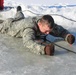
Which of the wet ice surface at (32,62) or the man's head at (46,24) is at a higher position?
the man's head at (46,24)

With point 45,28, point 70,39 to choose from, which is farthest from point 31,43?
point 70,39

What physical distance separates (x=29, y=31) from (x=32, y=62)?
0.64 metres

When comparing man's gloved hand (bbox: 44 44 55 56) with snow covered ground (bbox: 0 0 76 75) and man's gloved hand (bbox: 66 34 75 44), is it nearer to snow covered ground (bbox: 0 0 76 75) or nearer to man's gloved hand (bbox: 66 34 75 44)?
snow covered ground (bbox: 0 0 76 75)

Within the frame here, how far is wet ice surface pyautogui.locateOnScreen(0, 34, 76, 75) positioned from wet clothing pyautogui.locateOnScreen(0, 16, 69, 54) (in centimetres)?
11

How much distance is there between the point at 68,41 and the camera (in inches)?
185

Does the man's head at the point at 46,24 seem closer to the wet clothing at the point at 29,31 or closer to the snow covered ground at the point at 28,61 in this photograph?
the wet clothing at the point at 29,31

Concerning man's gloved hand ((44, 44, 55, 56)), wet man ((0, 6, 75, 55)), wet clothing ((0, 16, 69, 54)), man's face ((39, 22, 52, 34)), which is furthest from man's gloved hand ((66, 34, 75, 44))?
man's gloved hand ((44, 44, 55, 56))

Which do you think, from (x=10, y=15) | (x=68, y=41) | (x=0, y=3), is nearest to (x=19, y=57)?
(x=68, y=41)

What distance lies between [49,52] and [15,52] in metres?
0.48

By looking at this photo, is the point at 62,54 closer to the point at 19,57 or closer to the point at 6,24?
the point at 19,57

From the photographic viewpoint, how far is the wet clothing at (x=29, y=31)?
167 inches

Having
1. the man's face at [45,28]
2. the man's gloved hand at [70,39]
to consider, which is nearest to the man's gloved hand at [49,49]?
the man's face at [45,28]

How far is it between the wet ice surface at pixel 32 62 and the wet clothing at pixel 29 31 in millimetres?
109

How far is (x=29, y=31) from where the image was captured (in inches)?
178
